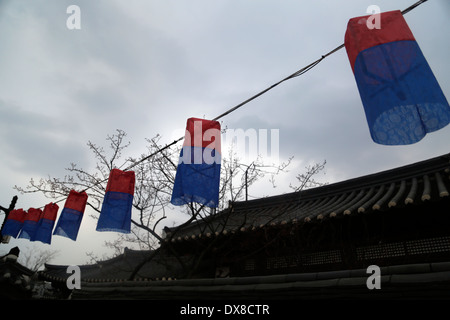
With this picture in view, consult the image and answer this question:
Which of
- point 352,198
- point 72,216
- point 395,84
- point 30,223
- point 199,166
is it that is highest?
point 352,198

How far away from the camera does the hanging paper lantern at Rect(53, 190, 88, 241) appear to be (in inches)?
302

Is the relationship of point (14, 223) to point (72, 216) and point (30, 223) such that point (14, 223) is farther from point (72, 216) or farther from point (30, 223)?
point (72, 216)

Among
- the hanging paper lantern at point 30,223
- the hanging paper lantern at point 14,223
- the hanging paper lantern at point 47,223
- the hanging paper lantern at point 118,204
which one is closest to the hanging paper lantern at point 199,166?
the hanging paper lantern at point 118,204

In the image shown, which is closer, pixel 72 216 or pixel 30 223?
pixel 72 216

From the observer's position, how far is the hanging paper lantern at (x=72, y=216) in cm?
766

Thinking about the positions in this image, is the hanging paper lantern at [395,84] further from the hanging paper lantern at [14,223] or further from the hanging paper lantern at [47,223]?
the hanging paper lantern at [14,223]

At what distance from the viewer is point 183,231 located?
12.1m

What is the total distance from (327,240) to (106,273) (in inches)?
592

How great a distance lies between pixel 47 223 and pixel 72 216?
205cm

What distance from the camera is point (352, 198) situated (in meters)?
8.80

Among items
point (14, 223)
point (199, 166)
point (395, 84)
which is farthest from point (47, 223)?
point (395, 84)

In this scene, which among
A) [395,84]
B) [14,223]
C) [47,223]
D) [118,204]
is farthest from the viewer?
[14,223]
